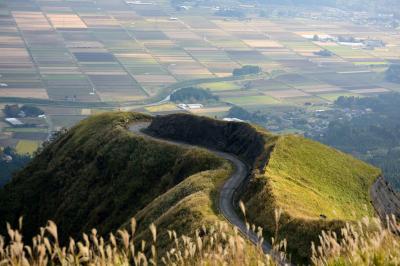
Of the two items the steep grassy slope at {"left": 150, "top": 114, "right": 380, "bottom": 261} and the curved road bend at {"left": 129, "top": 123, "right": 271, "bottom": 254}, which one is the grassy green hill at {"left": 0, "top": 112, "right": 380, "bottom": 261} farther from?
the curved road bend at {"left": 129, "top": 123, "right": 271, "bottom": 254}

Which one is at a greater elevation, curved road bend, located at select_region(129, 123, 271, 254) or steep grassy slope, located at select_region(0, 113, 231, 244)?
curved road bend, located at select_region(129, 123, 271, 254)

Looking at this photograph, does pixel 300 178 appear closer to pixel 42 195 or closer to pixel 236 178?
pixel 236 178

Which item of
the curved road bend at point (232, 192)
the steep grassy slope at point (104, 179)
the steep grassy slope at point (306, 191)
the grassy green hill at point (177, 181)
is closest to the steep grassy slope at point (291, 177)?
the steep grassy slope at point (306, 191)

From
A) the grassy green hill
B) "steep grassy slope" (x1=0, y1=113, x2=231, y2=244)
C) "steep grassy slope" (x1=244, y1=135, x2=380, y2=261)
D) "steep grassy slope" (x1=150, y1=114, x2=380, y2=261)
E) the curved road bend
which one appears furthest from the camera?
"steep grassy slope" (x1=0, y1=113, x2=231, y2=244)

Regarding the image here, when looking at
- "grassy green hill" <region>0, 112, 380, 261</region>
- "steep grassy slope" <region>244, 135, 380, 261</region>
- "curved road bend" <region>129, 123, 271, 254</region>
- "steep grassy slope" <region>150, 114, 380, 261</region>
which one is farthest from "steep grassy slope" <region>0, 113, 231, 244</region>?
"steep grassy slope" <region>244, 135, 380, 261</region>

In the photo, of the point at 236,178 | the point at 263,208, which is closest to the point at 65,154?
the point at 236,178

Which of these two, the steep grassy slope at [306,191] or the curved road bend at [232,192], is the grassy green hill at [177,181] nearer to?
the steep grassy slope at [306,191]

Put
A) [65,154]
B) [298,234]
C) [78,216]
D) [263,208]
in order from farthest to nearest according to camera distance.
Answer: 1. [65,154]
2. [78,216]
3. [263,208]
4. [298,234]
